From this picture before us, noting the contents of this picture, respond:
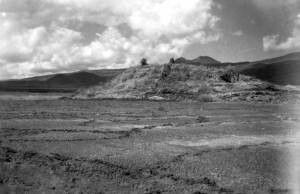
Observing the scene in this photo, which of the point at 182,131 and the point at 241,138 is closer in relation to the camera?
the point at 241,138

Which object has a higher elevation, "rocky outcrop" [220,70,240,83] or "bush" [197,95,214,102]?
"rocky outcrop" [220,70,240,83]

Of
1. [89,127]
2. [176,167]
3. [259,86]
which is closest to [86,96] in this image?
[259,86]

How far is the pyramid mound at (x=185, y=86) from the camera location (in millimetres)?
32469

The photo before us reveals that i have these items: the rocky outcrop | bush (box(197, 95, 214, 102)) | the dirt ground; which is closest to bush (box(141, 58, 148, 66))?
the rocky outcrop

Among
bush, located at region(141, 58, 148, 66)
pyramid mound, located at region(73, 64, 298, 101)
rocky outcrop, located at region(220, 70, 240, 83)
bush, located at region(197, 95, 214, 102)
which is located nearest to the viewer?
bush, located at region(197, 95, 214, 102)

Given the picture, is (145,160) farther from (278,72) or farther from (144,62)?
(278,72)

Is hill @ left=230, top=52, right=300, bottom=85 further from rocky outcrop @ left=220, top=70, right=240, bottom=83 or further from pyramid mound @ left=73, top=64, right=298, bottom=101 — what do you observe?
pyramid mound @ left=73, top=64, right=298, bottom=101

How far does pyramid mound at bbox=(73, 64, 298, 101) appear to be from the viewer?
107ft

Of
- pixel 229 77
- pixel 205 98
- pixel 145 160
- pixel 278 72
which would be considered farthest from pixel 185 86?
pixel 278 72

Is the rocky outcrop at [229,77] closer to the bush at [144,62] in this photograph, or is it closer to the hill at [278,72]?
the bush at [144,62]

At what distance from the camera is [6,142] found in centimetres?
934

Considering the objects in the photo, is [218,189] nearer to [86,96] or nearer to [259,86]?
[259,86]

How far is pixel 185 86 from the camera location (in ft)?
117

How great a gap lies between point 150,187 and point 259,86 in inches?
1212
